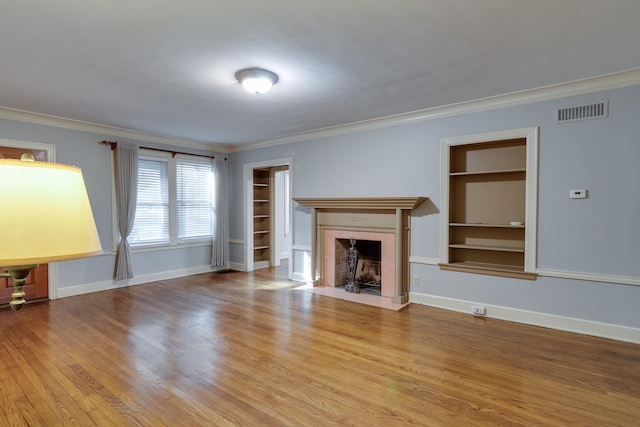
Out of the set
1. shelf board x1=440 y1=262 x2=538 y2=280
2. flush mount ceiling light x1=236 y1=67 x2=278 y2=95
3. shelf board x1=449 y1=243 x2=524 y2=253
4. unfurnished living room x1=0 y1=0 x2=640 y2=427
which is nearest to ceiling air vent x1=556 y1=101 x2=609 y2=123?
A: unfurnished living room x1=0 y1=0 x2=640 y2=427

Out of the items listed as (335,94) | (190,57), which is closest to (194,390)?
(190,57)

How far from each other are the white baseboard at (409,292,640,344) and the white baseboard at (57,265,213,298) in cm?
437

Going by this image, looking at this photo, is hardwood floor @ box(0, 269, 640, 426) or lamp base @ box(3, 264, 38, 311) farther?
hardwood floor @ box(0, 269, 640, 426)

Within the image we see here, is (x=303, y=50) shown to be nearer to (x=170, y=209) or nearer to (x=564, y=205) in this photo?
(x=564, y=205)

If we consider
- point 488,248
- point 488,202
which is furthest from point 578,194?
point 488,248

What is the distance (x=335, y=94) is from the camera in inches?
150

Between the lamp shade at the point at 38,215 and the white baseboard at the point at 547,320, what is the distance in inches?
171

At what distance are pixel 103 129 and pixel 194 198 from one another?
193cm

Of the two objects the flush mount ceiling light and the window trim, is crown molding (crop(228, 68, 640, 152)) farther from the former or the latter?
the window trim

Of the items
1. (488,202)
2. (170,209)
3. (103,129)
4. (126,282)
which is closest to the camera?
(488,202)

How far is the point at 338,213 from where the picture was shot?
5.42 metres

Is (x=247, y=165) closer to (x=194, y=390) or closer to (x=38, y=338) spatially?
(x=38, y=338)

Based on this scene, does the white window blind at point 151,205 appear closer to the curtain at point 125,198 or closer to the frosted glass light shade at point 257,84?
the curtain at point 125,198

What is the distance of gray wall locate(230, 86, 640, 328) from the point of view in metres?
3.35
